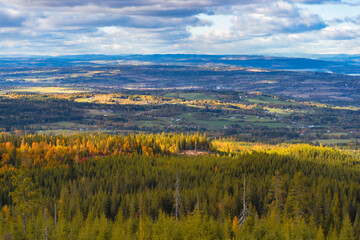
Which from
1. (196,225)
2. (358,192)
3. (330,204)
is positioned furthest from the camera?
(358,192)

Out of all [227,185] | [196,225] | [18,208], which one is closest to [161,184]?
[227,185]

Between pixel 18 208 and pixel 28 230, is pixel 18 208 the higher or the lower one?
the higher one

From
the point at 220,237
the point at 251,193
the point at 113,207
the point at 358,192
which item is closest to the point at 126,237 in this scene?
the point at 220,237

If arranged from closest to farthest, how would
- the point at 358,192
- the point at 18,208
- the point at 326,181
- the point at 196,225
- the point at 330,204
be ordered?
the point at 18,208
the point at 196,225
the point at 330,204
the point at 358,192
the point at 326,181

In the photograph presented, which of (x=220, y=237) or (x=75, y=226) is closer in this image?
(x=220, y=237)

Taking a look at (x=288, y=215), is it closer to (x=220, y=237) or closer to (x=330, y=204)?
(x=330, y=204)

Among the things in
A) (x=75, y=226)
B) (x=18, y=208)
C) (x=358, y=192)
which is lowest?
(x=358, y=192)

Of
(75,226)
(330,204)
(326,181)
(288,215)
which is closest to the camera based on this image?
(75,226)

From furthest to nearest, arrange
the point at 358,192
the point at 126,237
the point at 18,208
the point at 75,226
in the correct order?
1. the point at 358,192
2. the point at 75,226
3. the point at 126,237
4. the point at 18,208

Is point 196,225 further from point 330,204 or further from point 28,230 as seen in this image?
point 330,204
